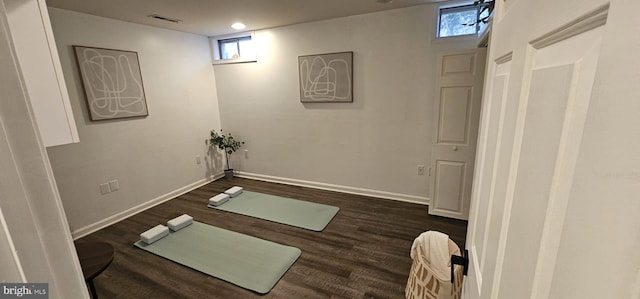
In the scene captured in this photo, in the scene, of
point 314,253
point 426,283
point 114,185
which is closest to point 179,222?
point 114,185

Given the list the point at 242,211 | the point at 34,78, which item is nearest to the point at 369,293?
the point at 242,211

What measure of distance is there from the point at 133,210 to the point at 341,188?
2864 millimetres

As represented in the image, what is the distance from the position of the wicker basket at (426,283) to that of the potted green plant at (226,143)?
12.2 ft

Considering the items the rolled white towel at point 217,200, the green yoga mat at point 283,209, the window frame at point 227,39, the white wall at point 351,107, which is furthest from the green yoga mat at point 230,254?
the window frame at point 227,39

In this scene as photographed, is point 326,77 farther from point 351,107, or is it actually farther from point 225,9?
point 225,9

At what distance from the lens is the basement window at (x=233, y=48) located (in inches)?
159

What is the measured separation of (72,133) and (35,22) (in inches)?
14.3

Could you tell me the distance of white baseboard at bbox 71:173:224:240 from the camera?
2918 millimetres

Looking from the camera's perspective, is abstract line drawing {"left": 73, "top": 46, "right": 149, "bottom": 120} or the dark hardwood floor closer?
the dark hardwood floor

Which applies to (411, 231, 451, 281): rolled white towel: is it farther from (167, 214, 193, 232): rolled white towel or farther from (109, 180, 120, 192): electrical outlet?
(109, 180, 120, 192): electrical outlet

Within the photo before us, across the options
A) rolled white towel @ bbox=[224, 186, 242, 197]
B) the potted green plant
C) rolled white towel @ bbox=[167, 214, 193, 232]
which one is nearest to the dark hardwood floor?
rolled white towel @ bbox=[167, 214, 193, 232]

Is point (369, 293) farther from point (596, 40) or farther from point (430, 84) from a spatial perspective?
point (430, 84)

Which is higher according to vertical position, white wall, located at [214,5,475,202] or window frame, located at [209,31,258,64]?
window frame, located at [209,31,258,64]

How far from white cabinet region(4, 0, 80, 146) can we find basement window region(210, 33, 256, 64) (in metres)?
3.35
